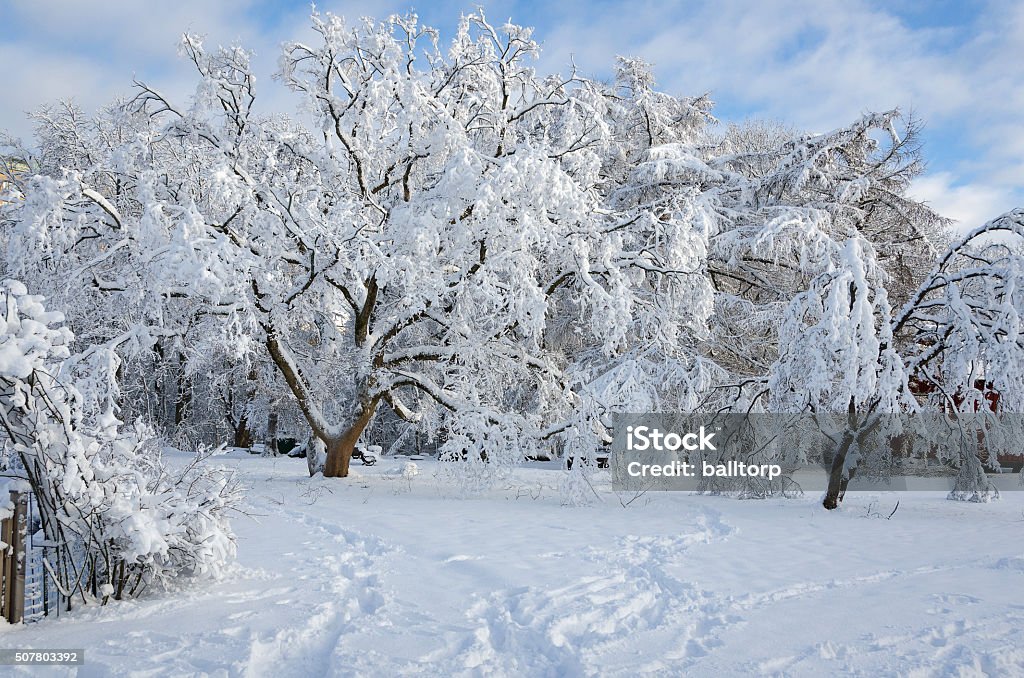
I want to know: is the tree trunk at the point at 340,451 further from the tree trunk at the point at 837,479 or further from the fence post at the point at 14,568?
the fence post at the point at 14,568

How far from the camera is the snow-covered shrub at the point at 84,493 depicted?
448 cm

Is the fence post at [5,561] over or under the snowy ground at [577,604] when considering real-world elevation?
over

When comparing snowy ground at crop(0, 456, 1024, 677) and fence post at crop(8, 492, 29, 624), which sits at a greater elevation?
fence post at crop(8, 492, 29, 624)

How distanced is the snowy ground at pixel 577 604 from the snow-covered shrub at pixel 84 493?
30 cm

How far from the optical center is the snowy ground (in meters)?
3.94

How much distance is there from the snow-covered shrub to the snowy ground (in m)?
0.30

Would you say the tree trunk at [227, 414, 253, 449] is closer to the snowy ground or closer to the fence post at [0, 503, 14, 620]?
the snowy ground

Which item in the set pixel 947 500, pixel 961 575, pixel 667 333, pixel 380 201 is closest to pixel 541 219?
pixel 667 333

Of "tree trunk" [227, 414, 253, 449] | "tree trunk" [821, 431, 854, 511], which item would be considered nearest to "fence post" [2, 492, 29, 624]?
"tree trunk" [821, 431, 854, 511]

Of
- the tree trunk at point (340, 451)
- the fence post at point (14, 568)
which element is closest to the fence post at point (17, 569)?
the fence post at point (14, 568)

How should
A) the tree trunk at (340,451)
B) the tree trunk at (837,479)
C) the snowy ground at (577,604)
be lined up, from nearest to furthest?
the snowy ground at (577,604) < the tree trunk at (837,479) < the tree trunk at (340,451)

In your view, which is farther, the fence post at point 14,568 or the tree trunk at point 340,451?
the tree trunk at point 340,451

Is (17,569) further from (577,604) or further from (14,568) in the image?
(577,604)


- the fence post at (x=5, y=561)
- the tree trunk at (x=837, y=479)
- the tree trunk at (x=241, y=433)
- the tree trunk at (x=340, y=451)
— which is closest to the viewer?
the fence post at (x=5, y=561)
